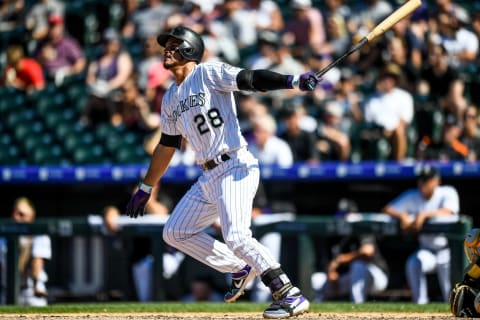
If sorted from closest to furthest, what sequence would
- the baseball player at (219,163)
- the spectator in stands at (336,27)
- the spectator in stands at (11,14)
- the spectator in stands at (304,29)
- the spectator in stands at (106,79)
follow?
the baseball player at (219,163) < the spectator in stands at (336,27) < the spectator in stands at (304,29) < the spectator in stands at (106,79) < the spectator in stands at (11,14)

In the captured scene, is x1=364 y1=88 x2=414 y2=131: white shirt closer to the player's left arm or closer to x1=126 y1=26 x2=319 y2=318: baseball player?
x1=126 y1=26 x2=319 y2=318: baseball player

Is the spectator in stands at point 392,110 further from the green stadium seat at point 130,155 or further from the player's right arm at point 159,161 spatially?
the player's right arm at point 159,161

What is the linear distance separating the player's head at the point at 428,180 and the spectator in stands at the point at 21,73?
5424mm

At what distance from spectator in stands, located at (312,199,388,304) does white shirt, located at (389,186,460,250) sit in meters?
0.41

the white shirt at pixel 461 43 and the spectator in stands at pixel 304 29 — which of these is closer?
the white shirt at pixel 461 43

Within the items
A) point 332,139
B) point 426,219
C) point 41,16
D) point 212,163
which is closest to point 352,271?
point 426,219

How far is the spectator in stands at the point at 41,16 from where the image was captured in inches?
542

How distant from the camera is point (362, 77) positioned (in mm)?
11414

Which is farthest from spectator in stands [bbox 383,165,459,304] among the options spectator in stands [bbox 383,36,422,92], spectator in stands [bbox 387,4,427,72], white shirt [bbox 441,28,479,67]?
white shirt [bbox 441,28,479,67]

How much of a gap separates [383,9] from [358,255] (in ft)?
10.9

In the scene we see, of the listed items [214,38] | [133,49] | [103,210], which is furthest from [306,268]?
[133,49]

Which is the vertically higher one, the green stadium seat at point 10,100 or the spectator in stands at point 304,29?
the spectator in stands at point 304,29

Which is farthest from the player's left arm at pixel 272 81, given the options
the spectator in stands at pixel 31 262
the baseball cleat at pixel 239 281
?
the spectator in stands at pixel 31 262

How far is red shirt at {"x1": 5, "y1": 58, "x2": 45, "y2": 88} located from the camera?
12.9 meters
